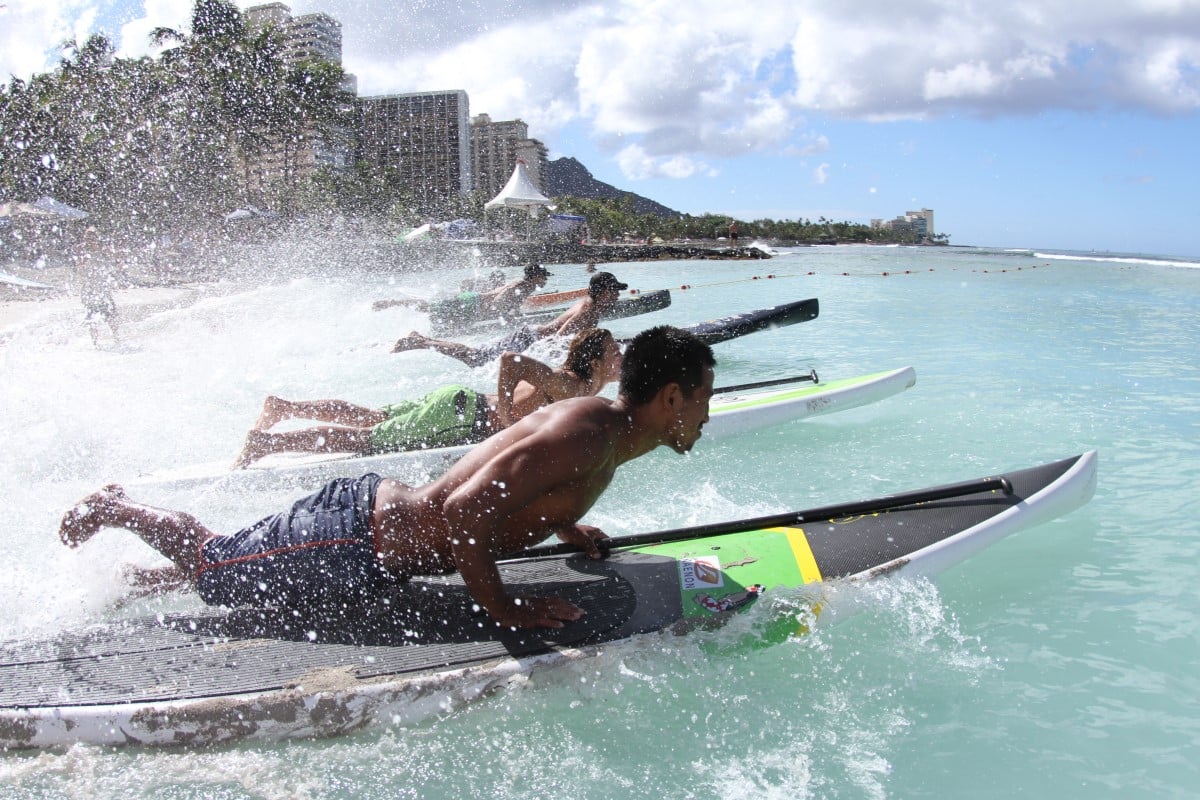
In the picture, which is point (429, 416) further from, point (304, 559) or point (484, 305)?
point (484, 305)

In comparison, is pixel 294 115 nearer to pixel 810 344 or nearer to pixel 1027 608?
pixel 810 344

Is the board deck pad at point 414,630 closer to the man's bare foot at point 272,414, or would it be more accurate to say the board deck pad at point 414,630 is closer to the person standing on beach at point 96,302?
the man's bare foot at point 272,414

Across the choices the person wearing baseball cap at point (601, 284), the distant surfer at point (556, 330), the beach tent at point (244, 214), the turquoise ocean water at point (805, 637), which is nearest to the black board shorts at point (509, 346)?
the distant surfer at point (556, 330)

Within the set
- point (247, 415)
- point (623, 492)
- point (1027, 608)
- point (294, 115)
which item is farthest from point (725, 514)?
point (294, 115)

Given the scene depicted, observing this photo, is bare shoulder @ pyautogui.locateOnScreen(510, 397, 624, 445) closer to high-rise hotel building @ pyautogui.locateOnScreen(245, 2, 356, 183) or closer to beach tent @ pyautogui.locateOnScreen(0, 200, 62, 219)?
beach tent @ pyautogui.locateOnScreen(0, 200, 62, 219)

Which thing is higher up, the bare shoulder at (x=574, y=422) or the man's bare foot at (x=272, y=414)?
the bare shoulder at (x=574, y=422)

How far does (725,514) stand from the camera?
18.8 feet

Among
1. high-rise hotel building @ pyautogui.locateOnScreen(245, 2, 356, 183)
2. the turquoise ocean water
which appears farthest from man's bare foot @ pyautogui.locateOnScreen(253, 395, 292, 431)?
high-rise hotel building @ pyautogui.locateOnScreen(245, 2, 356, 183)

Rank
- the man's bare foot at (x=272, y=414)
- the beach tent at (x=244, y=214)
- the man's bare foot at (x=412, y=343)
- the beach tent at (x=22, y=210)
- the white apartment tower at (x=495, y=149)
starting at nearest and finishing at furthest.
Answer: the man's bare foot at (x=272, y=414), the man's bare foot at (x=412, y=343), the beach tent at (x=22, y=210), the beach tent at (x=244, y=214), the white apartment tower at (x=495, y=149)

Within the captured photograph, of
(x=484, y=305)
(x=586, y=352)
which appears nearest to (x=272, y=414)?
(x=586, y=352)

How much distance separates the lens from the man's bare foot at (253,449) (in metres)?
5.92

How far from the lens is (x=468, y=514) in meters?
2.80

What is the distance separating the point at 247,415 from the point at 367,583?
19.0 ft

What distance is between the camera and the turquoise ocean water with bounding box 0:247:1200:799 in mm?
3006
